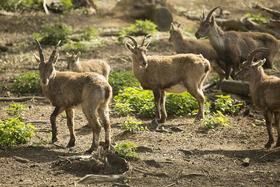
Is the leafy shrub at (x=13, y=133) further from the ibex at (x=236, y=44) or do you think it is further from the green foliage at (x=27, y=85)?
the ibex at (x=236, y=44)

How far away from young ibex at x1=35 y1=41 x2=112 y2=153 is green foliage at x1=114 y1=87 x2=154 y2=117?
2.40m

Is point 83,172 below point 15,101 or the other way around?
the other way around

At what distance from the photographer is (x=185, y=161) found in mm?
11570

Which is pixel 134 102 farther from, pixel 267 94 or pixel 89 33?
pixel 89 33

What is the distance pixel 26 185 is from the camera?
402 inches

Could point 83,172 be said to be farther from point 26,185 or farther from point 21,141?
point 21,141

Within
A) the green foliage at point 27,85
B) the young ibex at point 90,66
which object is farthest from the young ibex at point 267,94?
the green foliage at point 27,85

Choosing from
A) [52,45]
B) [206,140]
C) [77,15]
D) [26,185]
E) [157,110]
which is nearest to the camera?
[26,185]

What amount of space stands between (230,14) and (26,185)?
18537mm

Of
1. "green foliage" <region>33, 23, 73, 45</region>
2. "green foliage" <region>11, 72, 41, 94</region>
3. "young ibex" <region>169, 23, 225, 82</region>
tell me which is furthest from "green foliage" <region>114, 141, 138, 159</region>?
"green foliage" <region>33, 23, 73, 45</region>

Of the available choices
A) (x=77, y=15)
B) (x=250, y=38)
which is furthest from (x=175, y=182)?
(x=77, y=15)

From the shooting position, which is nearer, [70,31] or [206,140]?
[206,140]

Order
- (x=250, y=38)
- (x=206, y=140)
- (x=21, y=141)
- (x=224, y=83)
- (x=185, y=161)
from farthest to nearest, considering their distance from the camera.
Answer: (x=250, y=38) < (x=224, y=83) < (x=206, y=140) < (x=21, y=141) < (x=185, y=161)

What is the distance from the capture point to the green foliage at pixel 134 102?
48.9 ft
